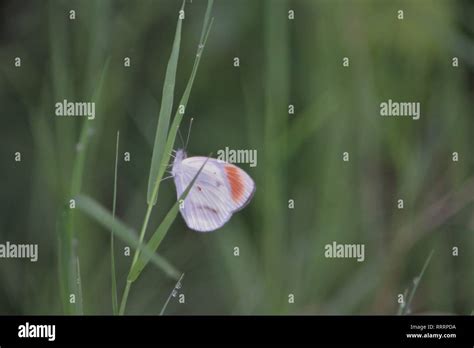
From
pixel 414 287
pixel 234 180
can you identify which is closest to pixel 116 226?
pixel 234 180

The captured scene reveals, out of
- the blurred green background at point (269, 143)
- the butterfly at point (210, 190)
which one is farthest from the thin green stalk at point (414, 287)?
the butterfly at point (210, 190)

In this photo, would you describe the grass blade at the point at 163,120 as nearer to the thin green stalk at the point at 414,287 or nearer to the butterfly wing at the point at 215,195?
the butterfly wing at the point at 215,195

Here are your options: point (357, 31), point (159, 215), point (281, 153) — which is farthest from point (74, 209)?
point (357, 31)

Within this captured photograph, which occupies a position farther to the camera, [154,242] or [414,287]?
[414,287]

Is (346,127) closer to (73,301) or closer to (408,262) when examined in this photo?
(408,262)

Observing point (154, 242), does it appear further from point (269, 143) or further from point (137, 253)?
point (269, 143)

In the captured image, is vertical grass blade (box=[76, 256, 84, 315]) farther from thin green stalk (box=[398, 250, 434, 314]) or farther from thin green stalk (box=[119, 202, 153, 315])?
thin green stalk (box=[398, 250, 434, 314])
